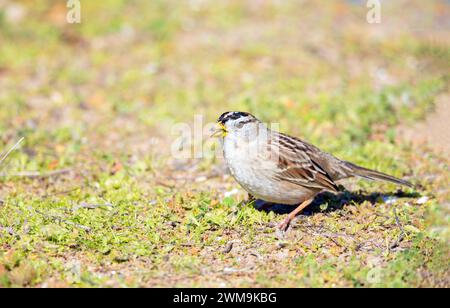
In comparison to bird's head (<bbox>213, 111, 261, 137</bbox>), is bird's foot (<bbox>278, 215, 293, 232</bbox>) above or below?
below

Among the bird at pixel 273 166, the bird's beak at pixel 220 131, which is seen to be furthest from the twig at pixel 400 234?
the bird's beak at pixel 220 131

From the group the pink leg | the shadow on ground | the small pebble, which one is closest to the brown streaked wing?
the pink leg

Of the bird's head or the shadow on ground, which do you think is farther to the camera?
the shadow on ground

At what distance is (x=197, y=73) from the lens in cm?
1097

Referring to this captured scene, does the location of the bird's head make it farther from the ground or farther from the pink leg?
the pink leg

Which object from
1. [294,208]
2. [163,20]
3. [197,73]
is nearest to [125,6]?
[163,20]

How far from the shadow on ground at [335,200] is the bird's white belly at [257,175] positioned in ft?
1.80

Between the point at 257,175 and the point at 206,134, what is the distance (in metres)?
2.90

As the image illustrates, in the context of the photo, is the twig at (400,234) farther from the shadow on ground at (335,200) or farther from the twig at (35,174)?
the twig at (35,174)

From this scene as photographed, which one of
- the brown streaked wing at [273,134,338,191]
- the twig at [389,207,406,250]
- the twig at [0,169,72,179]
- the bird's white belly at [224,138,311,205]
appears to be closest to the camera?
the twig at [389,207,406,250]

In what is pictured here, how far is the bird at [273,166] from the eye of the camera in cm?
626

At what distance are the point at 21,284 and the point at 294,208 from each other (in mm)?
3072

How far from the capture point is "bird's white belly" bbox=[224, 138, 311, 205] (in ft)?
20.4

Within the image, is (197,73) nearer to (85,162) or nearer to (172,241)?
(85,162)
